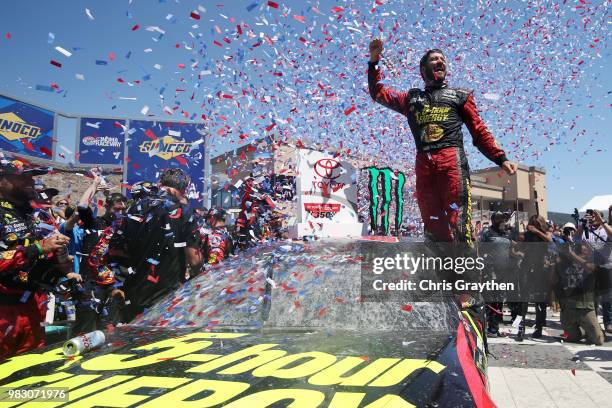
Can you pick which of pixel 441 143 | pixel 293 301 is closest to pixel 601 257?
pixel 441 143

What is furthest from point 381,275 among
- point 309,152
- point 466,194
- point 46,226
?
point 309,152

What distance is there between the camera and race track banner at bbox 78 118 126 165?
13.8 meters

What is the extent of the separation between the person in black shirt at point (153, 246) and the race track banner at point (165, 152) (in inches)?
356

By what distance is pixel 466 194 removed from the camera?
2.85m

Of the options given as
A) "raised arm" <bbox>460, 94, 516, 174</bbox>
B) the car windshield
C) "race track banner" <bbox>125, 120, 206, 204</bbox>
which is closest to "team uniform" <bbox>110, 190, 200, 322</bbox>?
the car windshield

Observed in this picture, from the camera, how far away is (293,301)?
230cm

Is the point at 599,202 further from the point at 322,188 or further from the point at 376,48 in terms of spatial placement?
the point at 376,48

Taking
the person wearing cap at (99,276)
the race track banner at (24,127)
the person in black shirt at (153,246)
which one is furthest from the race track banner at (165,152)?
the person in black shirt at (153,246)

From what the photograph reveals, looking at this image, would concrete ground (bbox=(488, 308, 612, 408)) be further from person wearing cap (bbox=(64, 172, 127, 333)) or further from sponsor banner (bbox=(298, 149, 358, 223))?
sponsor banner (bbox=(298, 149, 358, 223))

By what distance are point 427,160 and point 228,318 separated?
1.64 metres

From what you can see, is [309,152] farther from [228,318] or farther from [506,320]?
[228,318]

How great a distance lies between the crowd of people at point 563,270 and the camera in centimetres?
634

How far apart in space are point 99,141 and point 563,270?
42.9 feet

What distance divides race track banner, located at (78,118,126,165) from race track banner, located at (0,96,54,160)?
89 centimetres
